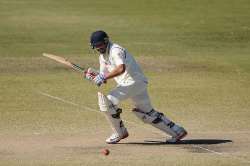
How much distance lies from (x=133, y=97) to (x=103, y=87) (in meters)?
6.25

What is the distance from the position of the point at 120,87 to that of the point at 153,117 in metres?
0.75

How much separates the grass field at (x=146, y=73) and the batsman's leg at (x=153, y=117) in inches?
10.3

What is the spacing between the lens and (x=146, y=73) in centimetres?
2256

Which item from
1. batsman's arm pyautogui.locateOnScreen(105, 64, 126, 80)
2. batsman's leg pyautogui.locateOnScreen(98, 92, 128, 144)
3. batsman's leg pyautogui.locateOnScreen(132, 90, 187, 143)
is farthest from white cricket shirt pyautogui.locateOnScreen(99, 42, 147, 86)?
batsman's leg pyautogui.locateOnScreen(98, 92, 128, 144)

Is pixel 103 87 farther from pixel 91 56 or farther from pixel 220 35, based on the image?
pixel 220 35

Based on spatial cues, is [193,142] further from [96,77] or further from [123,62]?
[96,77]

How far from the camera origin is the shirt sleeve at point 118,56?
14203mm

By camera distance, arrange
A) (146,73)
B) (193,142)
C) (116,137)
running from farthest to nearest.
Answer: (146,73)
(193,142)
(116,137)

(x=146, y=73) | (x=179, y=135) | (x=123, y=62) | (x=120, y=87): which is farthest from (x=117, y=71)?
(x=146, y=73)

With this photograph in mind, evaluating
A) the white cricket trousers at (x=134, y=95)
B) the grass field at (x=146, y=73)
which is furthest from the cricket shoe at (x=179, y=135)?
the white cricket trousers at (x=134, y=95)

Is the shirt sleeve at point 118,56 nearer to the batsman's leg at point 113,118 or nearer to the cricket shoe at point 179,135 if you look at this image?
the batsman's leg at point 113,118

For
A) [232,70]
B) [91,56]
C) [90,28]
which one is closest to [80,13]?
[90,28]

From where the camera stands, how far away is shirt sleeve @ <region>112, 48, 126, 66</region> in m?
14.2

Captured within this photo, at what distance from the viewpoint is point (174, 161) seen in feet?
43.5
